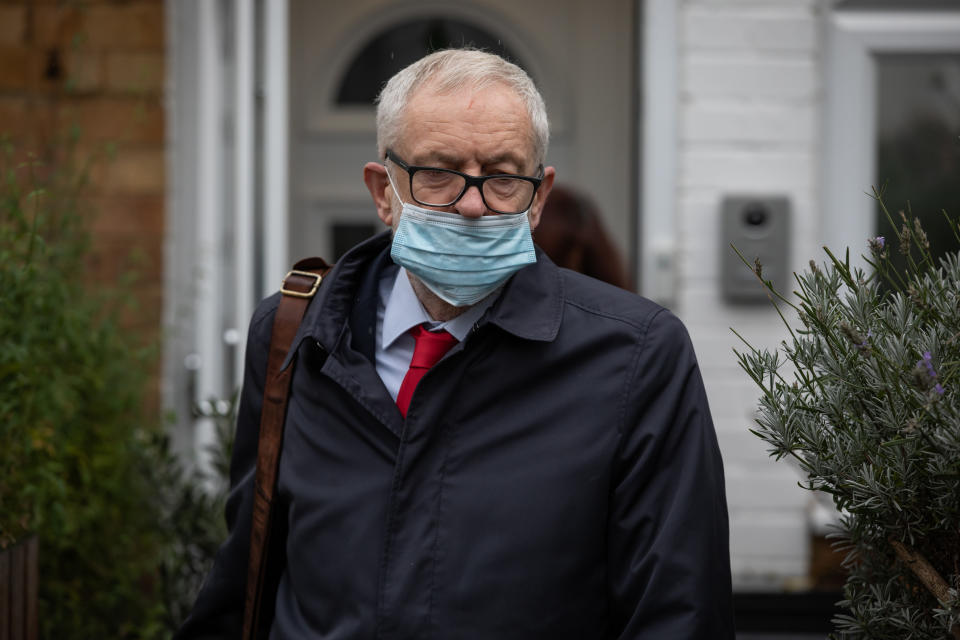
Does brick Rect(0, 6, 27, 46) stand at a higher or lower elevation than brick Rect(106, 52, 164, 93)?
higher

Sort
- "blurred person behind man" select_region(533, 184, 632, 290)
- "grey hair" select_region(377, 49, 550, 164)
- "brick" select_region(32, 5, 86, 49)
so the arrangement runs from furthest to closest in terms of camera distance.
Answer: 1. "brick" select_region(32, 5, 86, 49)
2. "blurred person behind man" select_region(533, 184, 632, 290)
3. "grey hair" select_region(377, 49, 550, 164)

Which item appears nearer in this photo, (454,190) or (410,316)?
(454,190)

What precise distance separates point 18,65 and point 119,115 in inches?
16.3

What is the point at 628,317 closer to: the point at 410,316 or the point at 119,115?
the point at 410,316

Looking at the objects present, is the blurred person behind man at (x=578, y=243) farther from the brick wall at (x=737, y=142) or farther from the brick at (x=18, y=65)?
the brick at (x=18, y=65)

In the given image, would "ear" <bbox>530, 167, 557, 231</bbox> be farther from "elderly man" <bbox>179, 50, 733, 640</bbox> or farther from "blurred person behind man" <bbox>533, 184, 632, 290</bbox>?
"blurred person behind man" <bbox>533, 184, 632, 290</bbox>

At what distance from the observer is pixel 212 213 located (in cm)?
385

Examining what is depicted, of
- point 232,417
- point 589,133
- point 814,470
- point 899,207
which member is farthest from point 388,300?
point 589,133

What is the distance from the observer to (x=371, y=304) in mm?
1872

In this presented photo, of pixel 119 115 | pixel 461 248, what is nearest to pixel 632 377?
pixel 461 248

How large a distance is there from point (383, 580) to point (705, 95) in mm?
2661

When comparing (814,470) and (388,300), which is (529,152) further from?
(814,470)

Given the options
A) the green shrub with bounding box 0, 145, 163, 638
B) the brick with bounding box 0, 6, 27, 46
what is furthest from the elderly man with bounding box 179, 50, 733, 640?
the brick with bounding box 0, 6, 27, 46

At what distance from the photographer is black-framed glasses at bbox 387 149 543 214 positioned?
1705mm
